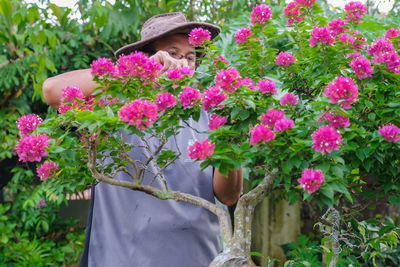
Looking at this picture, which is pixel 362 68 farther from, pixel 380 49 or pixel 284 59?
pixel 284 59

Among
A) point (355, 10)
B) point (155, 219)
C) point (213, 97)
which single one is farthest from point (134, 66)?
point (355, 10)

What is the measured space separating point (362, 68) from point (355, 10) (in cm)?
50

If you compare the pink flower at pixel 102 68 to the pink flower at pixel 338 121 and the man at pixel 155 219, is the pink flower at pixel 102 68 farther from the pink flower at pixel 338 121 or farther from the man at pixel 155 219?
the pink flower at pixel 338 121

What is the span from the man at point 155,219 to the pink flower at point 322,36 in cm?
51

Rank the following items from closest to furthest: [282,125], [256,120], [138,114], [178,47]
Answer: [138,114] < [282,125] < [256,120] < [178,47]

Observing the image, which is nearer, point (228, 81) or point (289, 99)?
point (228, 81)

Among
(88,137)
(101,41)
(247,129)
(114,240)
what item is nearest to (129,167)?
(114,240)

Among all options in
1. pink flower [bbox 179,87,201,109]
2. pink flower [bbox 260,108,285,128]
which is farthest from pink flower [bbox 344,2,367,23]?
pink flower [bbox 179,87,201,109]

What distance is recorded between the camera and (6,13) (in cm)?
329

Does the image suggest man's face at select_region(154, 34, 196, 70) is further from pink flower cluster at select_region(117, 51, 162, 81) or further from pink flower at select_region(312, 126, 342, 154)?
pink flower at select_region(312, 126, 342, 154)

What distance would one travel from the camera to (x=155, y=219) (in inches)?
65.2

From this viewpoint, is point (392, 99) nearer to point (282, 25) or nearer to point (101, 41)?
point (282, 25)

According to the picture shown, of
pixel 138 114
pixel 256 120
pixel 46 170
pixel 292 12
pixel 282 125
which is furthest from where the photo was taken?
pixel 292 12

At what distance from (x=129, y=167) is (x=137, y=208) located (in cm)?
18
